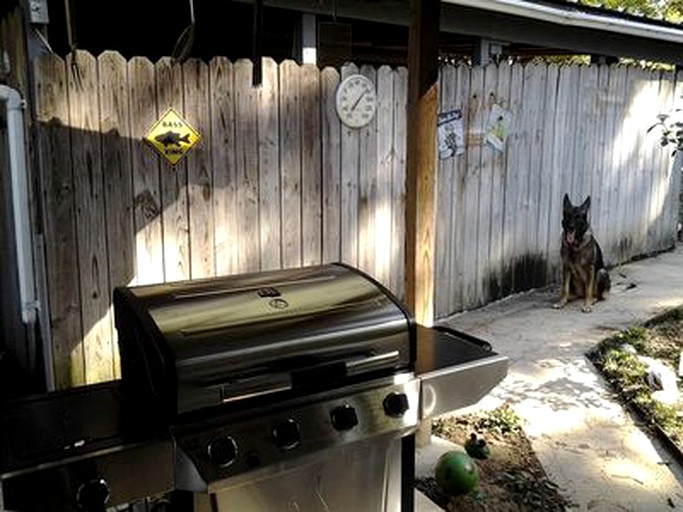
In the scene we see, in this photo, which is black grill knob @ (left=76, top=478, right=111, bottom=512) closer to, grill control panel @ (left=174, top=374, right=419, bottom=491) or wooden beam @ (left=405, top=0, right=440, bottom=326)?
grill control panel @ (left=174, top=374, right=419, bottom=491)

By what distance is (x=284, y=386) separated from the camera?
1.72 m

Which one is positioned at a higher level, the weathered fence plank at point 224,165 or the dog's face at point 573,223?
the weathered fence plank at point 224,165

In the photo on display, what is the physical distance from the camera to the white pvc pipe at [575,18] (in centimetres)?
518

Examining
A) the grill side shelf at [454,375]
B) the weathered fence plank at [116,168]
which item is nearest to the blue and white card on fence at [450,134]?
the weathered fence plank at [116,168]

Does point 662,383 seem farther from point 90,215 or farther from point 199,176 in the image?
point 90,215

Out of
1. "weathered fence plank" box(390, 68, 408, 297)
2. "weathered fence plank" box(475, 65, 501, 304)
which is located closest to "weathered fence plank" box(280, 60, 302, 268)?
"weathered fence plank" box(390, 68, 408, 297)

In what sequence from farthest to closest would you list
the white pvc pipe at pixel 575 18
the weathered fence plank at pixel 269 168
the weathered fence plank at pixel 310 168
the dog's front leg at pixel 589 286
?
1. the dog's front leg at pixel 589 286
2. the white pvc pipe at pixel 575 18
3. the weathered fence plank at pixel 310 168
4. the weathered fence plank at pixel 269 168

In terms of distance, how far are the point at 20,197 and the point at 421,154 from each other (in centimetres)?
196

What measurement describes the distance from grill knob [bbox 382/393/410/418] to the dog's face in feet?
14.2

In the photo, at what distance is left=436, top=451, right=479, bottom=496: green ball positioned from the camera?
2895mm

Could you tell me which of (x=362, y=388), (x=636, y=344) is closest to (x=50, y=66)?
(x=362, y=388)

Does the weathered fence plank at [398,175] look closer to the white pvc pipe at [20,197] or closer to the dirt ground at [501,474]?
the dirt ground at [501,474]

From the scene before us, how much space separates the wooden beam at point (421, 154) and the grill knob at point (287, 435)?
5.33 ft

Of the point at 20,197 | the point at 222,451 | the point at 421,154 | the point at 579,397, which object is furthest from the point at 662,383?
the point at 20,197
